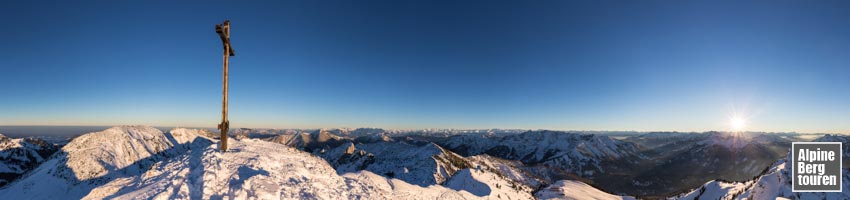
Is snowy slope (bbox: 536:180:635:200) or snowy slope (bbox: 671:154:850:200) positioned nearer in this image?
snowy slope (bbox: 671:154:850:200)

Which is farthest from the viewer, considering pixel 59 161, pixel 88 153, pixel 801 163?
pixel 88 153

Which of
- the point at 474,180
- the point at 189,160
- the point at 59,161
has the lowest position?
the point at 59,161

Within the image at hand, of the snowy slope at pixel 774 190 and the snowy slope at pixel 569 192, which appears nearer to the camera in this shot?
the snowy slope at pixel 774 190

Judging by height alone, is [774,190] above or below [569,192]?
above

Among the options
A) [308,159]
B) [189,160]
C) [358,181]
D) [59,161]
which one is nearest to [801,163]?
[358,181]

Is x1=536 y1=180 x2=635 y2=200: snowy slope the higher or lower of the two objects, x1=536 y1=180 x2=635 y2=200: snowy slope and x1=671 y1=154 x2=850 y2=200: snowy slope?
the lower

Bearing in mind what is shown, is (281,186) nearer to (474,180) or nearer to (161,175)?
(161,175)

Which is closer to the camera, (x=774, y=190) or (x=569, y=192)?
(x=774, y=190)

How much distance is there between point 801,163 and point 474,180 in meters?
53.4

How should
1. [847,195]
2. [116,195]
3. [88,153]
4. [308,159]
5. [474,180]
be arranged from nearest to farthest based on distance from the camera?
[116,195] → [308,159] → [474,180] → [847,195] → [88,153]

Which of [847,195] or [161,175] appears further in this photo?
[847,195]

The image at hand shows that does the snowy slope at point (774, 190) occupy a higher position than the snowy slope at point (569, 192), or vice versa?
the snowy slope at point (774, 190)

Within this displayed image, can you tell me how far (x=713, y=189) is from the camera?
118688 millimetres

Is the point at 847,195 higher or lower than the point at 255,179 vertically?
lower
